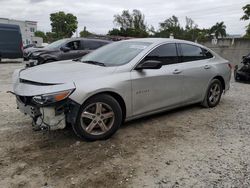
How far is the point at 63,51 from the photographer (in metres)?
10.6

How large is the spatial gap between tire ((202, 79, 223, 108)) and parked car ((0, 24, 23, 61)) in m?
15.4

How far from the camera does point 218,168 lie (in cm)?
345

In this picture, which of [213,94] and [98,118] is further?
[213,94]

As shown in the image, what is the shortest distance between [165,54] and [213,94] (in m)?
1.76

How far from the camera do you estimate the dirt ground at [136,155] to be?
3145 millimetres

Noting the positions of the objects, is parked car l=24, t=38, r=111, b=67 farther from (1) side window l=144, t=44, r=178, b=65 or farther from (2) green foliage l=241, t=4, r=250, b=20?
(2) green foliage l=241, t=4, r=250, b=20

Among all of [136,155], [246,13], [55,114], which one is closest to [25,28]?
[246,13]

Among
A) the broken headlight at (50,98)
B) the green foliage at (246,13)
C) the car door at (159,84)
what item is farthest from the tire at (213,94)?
the green foliage at (246,13)

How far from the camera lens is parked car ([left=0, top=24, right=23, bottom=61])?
18.2 m

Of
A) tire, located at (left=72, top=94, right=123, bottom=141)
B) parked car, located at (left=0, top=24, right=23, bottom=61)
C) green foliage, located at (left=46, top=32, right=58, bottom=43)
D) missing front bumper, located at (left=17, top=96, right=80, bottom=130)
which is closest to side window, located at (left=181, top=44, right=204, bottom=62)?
tire, located at (left=72, top=94, right=123, bottom=141)

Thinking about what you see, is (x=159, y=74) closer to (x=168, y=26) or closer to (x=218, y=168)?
(x=218, y=168)

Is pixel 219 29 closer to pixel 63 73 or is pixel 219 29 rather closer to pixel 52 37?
pixel 52 37

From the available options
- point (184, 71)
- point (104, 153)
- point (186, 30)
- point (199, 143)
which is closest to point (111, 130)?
point (104, 153)

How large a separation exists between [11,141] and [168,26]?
57.3 m
